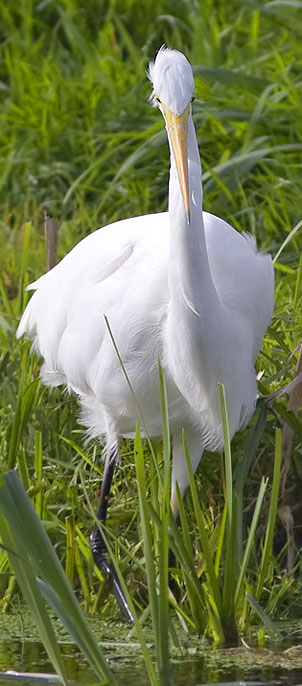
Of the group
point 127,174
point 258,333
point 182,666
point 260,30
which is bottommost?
point 182,666

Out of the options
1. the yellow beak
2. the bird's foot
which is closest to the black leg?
the bird's foot

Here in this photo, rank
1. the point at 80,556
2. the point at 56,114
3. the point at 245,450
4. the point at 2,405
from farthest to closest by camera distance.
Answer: the point at 56,114 → the point at 2,405 → the point at 80,556 → the point at 245,450

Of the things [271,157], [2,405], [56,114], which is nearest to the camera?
[2,405]

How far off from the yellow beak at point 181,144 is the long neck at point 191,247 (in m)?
0.04

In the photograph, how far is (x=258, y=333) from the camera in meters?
2.63

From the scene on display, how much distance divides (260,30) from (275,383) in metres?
2.52

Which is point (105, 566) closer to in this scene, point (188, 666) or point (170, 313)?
point (188, 666)

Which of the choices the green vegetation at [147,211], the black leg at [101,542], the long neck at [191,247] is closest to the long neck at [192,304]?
the long neck at [191,247]

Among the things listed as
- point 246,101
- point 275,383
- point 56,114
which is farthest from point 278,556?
point 56,114

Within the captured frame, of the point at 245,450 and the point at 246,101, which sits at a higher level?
the point at 246,101

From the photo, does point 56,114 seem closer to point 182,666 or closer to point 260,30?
point 260,30

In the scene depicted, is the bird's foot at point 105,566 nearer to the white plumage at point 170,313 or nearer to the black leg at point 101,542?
the black leg at point 101,542

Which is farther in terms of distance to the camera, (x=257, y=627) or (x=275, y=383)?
(x=275, y=383)

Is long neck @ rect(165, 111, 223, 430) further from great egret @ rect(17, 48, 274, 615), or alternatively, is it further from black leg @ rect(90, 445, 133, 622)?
black leg @ rect(90, 445, 133, 622)
